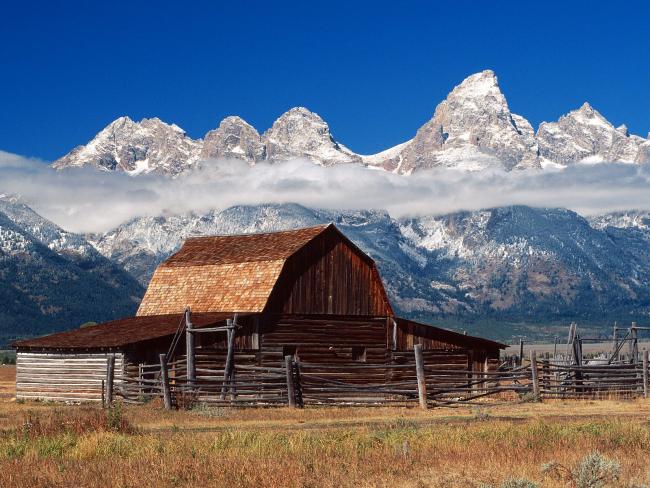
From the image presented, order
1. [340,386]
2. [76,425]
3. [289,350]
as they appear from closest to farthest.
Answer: [76,425] < [340,386] < [289,350]

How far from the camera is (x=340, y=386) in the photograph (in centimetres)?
3588

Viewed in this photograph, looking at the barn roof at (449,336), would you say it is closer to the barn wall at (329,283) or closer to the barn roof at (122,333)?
the barn wall at (329,283)

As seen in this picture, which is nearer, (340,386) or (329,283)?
(340,386)

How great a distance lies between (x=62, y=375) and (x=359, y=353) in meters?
13.0

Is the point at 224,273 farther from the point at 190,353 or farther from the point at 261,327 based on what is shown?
the point at 190,353

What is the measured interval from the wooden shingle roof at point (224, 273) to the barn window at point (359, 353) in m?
5.36

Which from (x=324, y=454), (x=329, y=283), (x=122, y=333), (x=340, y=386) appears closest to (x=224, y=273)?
(x=329, y=283)

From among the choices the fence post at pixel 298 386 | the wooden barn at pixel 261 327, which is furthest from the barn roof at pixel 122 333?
the fence post at pixel 298 386

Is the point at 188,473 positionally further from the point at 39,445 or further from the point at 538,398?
the point at 538,398

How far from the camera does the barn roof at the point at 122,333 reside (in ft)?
140

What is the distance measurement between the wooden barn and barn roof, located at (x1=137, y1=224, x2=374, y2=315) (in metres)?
0.07

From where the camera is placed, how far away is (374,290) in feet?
163

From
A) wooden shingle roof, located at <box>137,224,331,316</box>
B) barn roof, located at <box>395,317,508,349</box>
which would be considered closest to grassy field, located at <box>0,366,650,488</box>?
wooden shingle roof, located at <box>137,224,331,316</box>

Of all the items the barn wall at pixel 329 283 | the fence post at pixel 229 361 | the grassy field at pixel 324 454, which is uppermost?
the barn wall at pixel 329 283
